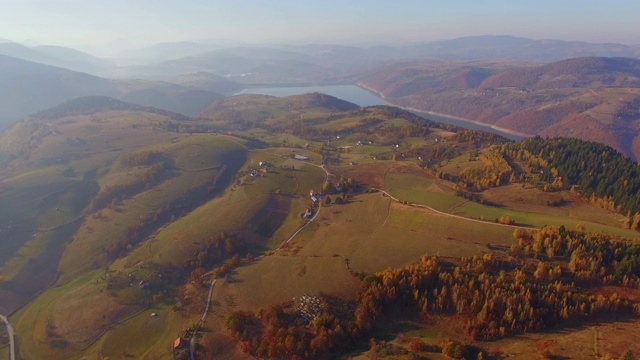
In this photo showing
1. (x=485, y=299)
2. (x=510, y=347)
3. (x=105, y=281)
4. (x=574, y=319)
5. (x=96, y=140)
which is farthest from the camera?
(x=96, y=140)

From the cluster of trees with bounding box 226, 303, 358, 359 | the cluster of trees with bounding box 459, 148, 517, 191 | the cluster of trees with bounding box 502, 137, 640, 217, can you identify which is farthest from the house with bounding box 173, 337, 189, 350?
the cluster of trees with bounding box 502, 137, 640, 217

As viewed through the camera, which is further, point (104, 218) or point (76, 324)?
point (104, 218)

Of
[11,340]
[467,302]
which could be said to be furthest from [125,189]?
[467,302]

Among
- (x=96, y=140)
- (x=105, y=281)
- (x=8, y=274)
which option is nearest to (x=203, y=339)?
(x=105, y=281)

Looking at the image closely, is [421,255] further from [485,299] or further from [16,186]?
[16,186]

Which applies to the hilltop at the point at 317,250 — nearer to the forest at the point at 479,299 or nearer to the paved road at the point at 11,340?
the forest at the point at 479,299

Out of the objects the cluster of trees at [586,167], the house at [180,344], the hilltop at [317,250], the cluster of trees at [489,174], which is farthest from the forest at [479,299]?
the cluster of trees at [489,174]

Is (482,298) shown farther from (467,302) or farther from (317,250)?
(317,250)
